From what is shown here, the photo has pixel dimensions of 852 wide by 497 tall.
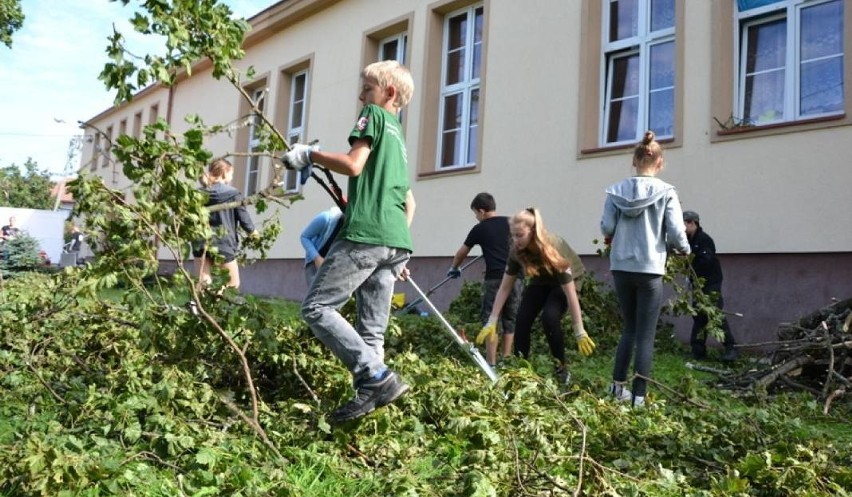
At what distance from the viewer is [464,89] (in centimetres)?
1140

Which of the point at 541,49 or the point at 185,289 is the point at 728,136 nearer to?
the point at 541,49

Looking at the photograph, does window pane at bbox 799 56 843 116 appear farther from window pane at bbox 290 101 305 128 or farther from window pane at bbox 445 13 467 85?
window pane at bbox 290 101 305 128

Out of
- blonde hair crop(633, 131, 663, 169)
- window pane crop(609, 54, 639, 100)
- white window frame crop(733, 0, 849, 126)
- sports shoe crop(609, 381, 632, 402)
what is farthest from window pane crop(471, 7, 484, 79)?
sports shoe crop(609, 381, 632, 402)

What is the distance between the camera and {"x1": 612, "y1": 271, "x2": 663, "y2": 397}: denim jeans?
4660mm

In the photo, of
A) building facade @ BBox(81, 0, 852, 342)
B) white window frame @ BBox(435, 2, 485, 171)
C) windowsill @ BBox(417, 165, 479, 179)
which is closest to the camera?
building facade @ BBox(81, 0, 852, 342)

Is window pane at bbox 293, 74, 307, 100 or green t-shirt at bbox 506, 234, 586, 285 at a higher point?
window pane at bbox 293, 74, 307, 100

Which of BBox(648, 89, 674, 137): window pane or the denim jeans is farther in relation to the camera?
BBox(648, 89, 674, 137): window pane

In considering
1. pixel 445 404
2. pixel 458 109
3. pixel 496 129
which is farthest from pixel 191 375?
pixel 458 109

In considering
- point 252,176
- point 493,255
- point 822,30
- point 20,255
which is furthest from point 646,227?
point 20,255

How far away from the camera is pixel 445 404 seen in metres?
3.81

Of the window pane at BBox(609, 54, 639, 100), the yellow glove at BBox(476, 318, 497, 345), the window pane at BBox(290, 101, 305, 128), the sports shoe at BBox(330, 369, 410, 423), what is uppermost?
the window pane at BBox(290, 101, 305, 128)

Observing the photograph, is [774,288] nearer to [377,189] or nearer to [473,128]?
[473,128]

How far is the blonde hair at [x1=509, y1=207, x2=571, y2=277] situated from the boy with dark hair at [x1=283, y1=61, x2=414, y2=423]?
2069 mm

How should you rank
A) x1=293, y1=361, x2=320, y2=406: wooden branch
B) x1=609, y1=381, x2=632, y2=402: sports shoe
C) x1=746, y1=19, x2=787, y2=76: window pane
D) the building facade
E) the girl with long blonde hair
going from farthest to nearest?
x1=746, y1=19, x2=787, y2=76: window pane < the building facade < the girl with long blonde hair < x1=609, y1=381, x2=632, y2=402: sports shoe < x1=293, y1=361, x2=320, y2=406: wooden branch
